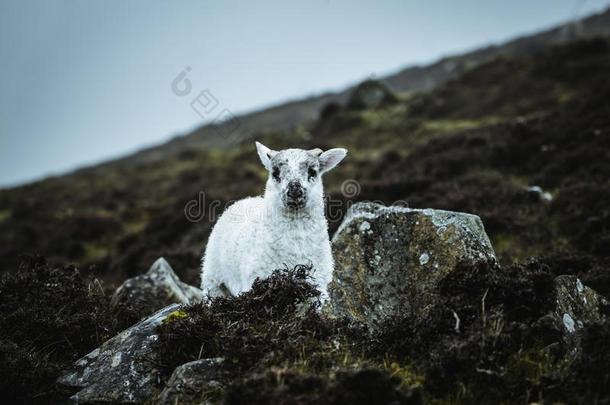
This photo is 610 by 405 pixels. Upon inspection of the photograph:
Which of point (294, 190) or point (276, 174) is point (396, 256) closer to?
point (294, 190)

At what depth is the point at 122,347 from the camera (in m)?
5.49

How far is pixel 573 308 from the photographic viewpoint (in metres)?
5.45

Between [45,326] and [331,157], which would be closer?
[45,326]

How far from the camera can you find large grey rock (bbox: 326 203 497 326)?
247 inches

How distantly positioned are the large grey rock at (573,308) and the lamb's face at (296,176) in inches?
137

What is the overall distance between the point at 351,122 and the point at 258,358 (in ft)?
102

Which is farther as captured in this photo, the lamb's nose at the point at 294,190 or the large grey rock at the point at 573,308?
the lamb's nose at the point at 294,190

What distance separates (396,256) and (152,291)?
4582 millimetres

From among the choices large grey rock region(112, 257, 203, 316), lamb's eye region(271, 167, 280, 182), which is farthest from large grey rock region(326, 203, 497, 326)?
large grey rock region(112, 257, 203, 316)

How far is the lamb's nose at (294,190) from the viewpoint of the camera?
6.67 meters

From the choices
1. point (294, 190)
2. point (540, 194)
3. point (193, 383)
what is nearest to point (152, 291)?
point (294, 190)

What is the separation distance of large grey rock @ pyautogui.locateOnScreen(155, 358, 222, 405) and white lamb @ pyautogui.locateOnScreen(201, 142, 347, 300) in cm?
180

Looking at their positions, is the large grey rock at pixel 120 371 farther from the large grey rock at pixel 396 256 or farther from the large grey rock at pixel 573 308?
the large grey rock at pixel 573 308

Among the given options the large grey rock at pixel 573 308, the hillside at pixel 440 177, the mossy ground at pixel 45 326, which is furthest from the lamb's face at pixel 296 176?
the hillside at pixel 440 177
